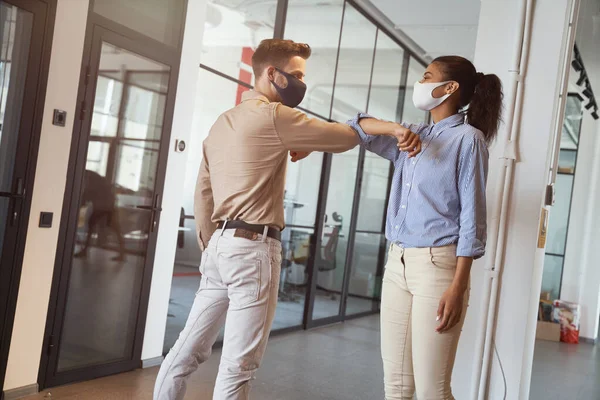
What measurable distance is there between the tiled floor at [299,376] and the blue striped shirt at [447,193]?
218cm

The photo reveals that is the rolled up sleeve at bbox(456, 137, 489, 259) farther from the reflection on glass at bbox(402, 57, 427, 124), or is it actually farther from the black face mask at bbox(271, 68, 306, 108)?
the reflection on glass at bbox(402, 57, 427, 124)

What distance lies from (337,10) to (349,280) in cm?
306

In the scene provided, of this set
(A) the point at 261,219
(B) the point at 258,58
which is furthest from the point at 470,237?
(B) the point at 258,58

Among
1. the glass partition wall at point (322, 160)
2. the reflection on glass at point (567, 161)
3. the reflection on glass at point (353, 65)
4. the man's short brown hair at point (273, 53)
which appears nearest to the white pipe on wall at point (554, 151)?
the man's short brown hair at point (273, 53)

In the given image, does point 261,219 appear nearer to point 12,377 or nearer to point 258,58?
point 258,58

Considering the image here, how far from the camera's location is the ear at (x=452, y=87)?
6.52 ft

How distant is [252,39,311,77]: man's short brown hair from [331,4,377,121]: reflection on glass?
13.3ft

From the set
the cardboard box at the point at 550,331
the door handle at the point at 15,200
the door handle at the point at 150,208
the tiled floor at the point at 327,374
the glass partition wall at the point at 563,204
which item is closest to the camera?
the door handle at the point at 15,200

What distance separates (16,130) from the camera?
3.03 m

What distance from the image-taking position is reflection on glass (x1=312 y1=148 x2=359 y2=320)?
257 inches

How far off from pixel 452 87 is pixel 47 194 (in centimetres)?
220

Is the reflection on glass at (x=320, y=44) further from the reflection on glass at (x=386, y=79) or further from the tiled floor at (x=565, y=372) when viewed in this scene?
the tiled floor at (x=565, y=372)

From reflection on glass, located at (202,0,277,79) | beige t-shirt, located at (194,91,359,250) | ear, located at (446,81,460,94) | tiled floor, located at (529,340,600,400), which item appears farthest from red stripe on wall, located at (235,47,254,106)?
tiled floor, located at (529,340,600,400)

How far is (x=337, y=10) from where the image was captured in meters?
5.95
